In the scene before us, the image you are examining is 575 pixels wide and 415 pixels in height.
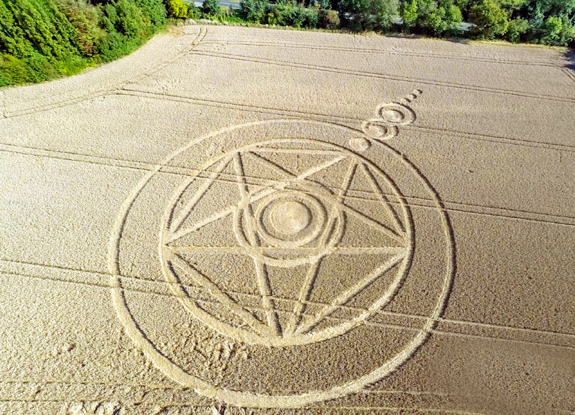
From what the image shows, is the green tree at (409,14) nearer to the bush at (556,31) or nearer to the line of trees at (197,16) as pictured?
the line of trees at (197,16)

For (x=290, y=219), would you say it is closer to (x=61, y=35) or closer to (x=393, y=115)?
(x=393, y=115)

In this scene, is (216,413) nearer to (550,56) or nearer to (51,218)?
(51,218)

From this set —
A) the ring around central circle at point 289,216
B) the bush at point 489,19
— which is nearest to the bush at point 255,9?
the bush at point 489,19

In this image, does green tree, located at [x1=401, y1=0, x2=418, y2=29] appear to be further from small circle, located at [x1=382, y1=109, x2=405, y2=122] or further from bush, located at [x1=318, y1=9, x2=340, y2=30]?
small circle, located at [x1=382, y1=109, x2=405, y2=122]

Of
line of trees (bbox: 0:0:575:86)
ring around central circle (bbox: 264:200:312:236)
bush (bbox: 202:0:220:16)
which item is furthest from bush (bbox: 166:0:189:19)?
ring around central circle (bbox: 264:200:312:236)

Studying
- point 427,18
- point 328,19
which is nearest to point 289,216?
point 328,19

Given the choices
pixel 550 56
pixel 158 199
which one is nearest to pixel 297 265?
pixel 158 199

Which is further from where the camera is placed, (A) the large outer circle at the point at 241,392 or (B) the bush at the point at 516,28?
(B) the bush at the point at 516,28
